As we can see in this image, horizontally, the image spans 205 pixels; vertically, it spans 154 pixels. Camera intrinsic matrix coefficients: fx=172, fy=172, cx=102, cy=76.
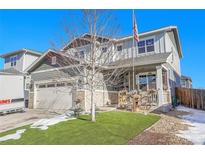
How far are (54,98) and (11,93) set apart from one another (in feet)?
10.6

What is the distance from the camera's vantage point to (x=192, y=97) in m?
14.8

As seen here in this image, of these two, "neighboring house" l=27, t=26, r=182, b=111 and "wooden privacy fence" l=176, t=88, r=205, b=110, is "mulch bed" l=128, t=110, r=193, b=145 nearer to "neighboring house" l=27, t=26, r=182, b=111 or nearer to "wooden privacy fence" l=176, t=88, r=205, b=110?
"neighboring house" l=27, t=26, r=182, b=111

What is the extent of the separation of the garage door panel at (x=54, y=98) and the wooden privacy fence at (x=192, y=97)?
1028 cm

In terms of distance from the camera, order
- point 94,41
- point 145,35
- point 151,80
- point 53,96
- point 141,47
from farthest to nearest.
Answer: point 141,47, point 145,35, point 53,96, point 151,80, point 94,41

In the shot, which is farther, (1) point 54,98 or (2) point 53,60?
(2) point 53,60

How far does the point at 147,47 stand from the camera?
15305mm

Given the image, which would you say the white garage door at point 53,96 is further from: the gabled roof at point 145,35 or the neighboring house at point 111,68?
the gabled roof at point 145,35

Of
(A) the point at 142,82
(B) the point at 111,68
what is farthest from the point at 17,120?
(A) the point at 142,82

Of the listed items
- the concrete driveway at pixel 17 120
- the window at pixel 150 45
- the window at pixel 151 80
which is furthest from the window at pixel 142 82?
the concrete driveway at pixel 17 120

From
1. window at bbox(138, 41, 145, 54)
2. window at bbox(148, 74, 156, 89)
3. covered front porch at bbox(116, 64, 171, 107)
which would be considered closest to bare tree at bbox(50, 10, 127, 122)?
covered front porch at bbox(116, 64, 171, 107)

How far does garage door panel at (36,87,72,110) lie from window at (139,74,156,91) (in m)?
5.90

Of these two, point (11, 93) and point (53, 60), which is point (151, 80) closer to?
point (53, 60)

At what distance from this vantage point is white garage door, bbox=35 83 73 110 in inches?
522
